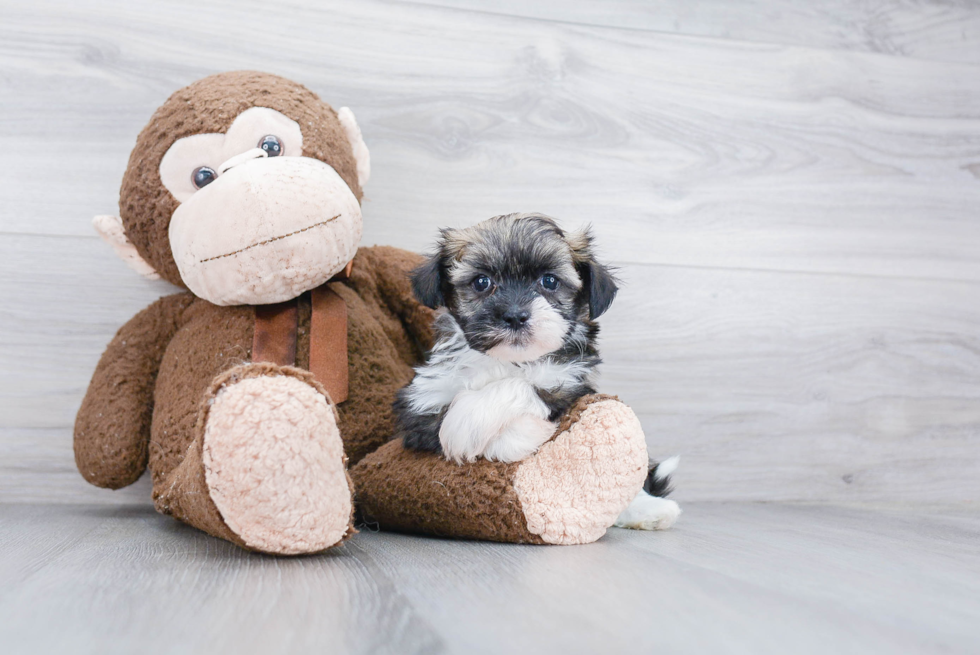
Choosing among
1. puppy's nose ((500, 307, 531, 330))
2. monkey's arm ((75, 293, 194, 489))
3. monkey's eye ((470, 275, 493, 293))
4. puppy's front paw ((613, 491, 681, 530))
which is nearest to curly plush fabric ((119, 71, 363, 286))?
monkey's arm ((75, 293, 194, 489))

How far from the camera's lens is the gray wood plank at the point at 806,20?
6.19ft

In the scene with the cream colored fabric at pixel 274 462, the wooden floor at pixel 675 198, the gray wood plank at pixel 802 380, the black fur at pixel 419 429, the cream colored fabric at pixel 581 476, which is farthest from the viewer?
the gray wood plank at pixel 802 380

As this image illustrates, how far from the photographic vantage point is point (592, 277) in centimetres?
125

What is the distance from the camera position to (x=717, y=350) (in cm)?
192

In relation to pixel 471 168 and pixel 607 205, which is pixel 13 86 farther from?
pixel 607 205

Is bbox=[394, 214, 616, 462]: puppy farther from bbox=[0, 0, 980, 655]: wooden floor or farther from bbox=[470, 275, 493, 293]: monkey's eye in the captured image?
bbox=[0, 0, 980, 655]: wooden floor

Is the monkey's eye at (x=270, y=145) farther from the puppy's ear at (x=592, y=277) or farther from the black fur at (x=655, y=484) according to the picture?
the black fur at (x=655, y=484)

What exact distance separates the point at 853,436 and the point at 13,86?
7.40 ft

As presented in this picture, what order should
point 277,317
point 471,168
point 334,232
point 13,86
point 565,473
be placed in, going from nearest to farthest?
point 565,473 < point 334,232 < point 277,317 < point 13,86 < point 471,168

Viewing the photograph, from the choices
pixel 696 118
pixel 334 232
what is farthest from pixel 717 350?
pixel 334 232

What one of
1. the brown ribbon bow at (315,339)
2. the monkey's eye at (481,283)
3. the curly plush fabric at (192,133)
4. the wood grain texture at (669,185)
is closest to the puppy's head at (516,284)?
the monkey's eye at (481,283)

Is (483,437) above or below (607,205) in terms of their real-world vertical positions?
below

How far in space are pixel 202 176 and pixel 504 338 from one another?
648 millimetres

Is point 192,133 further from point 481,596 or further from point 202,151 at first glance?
point 481,596
